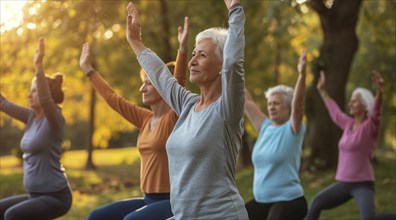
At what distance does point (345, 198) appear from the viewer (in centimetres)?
697

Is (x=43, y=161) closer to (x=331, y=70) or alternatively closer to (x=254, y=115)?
(x=254, y=115)

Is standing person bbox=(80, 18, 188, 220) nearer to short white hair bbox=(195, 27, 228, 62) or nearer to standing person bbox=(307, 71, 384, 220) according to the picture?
short white hair bbox=(195, 27, 228, 62)

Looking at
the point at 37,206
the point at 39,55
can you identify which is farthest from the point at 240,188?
the point at 39,55

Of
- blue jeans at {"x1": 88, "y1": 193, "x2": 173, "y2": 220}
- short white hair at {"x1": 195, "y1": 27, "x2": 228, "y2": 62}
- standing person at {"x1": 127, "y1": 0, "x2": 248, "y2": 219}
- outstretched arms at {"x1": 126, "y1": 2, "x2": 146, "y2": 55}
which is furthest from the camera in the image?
blue jeans at {"x1": 88, "y1": 193, "x2": 173, "y2": 220}

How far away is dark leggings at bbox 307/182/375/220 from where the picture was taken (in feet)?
21.9

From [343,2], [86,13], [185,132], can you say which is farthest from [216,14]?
[185,132]

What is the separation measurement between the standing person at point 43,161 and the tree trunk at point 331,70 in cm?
835

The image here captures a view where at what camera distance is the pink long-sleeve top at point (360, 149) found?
22.9 feet

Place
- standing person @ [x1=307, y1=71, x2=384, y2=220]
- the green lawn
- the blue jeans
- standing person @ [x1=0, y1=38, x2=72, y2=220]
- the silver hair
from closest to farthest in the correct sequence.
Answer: the blue jeans → standing person @ [x1=0, y1=38, x2=72, y2=220] → the silver hair → standing person @ [x1=307, y1=71, x2=384, y2=220] → the green lawn

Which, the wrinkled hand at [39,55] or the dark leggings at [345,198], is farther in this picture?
the dark leggings at [345,198]

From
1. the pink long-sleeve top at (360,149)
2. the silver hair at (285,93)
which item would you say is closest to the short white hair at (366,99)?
the pink long-sleeve top at (360,149)

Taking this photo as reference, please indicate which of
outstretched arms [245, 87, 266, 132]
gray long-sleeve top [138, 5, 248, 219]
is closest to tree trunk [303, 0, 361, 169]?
outstretched arms [245, 87, 266, 132]

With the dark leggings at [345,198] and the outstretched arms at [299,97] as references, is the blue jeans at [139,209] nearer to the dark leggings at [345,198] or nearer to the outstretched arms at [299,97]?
the outstretched arms at [299,97]

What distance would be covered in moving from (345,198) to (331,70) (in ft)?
25.2
